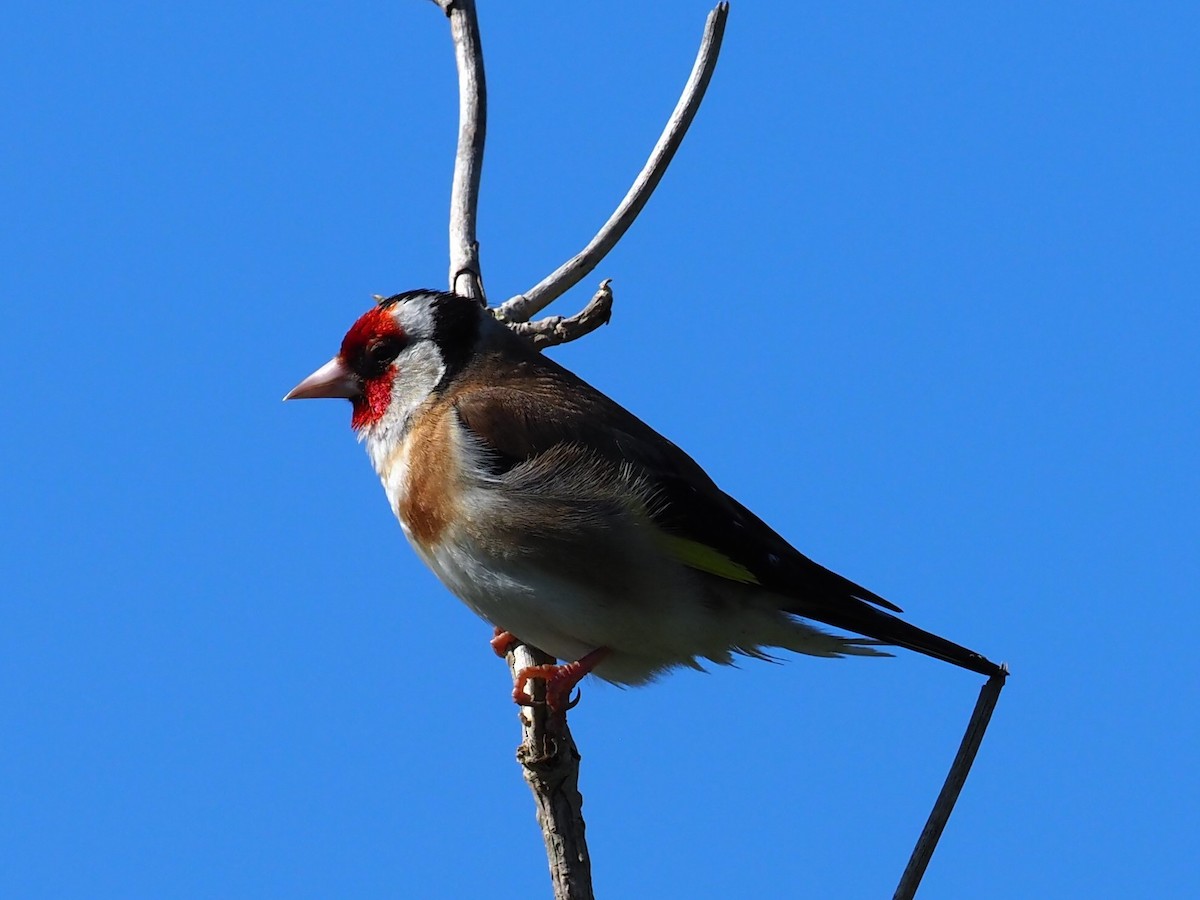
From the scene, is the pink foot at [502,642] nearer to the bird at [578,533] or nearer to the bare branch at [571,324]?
the bird at [578,533]

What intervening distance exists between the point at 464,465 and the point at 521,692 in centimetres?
93

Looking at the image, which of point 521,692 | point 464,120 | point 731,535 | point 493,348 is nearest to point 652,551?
point 731,535

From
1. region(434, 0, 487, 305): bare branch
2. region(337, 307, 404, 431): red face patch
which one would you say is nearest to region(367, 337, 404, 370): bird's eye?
region(337, 307, 404, 431): red face patch

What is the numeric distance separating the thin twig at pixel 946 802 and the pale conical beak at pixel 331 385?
9.84 feet

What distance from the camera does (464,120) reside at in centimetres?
750

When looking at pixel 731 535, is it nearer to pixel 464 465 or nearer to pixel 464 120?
pixel 464 465

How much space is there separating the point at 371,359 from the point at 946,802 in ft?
10.2

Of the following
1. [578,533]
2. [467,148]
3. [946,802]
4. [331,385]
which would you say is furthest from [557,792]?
[467,148]

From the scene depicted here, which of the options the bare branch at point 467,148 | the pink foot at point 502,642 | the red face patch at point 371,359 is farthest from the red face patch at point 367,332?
the pink foot at point 502,642

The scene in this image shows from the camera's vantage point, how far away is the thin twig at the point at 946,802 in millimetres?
4867

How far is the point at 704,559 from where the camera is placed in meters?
6.00

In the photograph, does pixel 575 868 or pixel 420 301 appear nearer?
pixel 575 868

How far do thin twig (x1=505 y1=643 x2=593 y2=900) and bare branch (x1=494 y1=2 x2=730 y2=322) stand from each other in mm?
2349

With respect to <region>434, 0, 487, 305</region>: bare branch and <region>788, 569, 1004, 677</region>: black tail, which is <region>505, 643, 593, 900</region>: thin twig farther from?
<region>434, 0, 487, 305</region>: bare branch
